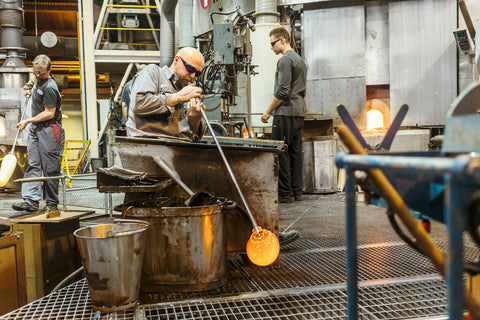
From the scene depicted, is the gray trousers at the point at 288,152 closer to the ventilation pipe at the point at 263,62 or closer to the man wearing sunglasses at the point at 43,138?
the ventilation pipe at the point at 263,62

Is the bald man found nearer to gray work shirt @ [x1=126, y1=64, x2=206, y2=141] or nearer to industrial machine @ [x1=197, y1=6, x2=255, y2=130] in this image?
gray work shirt @ [x1=126, y1=64, x2=206, y2=141]

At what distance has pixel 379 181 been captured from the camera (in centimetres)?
107

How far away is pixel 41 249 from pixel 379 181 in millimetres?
2813

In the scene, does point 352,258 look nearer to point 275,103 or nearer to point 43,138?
point 275,103

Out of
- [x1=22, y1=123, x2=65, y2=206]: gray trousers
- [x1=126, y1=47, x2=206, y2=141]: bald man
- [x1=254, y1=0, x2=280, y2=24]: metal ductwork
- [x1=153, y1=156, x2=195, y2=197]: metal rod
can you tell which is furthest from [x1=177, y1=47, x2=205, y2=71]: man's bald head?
[x1=254, y1=0, x2=280, y2=24]: metal ductwork

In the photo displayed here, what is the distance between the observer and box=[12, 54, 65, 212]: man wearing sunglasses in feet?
15.1

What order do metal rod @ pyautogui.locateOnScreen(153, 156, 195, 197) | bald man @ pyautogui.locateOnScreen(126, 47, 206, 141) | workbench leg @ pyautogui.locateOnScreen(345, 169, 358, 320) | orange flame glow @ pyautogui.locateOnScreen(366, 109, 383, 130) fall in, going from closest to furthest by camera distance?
workbench leg @ pyautogui.locateOnScreen(345, 169, 358, 320)
metal rod @ pyautogui.locateOnScreen(153, 156, 195, 197)
bald man @ pyautogui.locateOnScreen(126, 47, 206, 141)
orange flame glow @ pyautogui.locateOnScreen(366, 109, 383, 130)

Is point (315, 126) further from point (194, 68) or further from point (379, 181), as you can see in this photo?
point (379, 181)

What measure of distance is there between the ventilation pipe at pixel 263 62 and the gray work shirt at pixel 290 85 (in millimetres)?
2041

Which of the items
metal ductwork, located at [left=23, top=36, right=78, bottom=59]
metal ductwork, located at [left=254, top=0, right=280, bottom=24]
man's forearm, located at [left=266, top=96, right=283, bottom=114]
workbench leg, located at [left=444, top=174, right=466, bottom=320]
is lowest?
workbench leg, located at [left=444, top=174, right=466, bottom=320]

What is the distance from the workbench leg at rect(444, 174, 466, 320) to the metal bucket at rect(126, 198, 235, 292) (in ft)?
5.27

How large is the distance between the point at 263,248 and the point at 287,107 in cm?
305

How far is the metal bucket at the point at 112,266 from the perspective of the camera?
2.07 m

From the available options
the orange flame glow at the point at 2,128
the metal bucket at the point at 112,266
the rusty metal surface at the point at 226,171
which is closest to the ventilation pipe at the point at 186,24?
the orange flame glow at the point at 2,128
